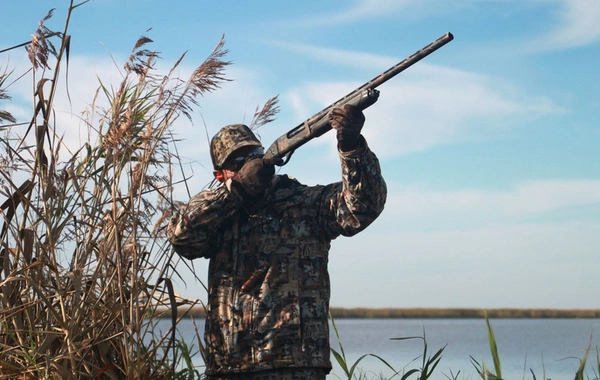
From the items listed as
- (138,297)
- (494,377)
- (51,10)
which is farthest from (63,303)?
(494,377)

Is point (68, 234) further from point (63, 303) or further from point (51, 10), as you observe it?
point (51, 10)

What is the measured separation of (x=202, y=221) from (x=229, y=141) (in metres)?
0.46

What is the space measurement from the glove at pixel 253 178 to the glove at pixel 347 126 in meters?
0.51

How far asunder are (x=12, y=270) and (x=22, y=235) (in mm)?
170

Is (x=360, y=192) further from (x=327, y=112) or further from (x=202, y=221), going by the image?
(x=202, y=221)

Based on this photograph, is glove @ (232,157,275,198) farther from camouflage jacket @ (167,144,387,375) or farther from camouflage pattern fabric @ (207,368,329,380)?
camouflage pattern fabric @ (207,368,329,380)

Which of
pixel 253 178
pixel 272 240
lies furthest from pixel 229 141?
pixel 272 240

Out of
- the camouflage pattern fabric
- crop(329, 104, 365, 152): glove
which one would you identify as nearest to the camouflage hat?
crop(329, 104, 365, 152): glove

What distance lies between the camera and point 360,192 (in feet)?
11.8

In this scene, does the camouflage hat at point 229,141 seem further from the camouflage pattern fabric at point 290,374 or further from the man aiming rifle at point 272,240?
the camouflage pattern fabric at point 290,374

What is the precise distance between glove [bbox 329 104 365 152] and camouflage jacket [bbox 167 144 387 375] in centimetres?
5

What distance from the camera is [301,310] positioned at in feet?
12.1

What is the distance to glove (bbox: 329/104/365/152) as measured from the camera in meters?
3.59

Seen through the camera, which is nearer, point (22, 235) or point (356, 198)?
point (356, 198)
